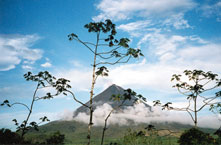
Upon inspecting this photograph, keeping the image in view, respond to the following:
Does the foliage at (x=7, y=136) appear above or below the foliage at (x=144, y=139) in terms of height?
below

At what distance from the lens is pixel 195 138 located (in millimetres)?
9812

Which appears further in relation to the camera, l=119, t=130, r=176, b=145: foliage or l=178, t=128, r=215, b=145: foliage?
l=119, t=130, r=176, b=145: foliage

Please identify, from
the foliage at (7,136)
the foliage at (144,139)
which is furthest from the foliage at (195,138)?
the foliage at (7,136)

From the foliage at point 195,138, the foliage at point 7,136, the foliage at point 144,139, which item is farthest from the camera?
the foliage at point 7,136

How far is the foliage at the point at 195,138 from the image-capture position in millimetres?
9453

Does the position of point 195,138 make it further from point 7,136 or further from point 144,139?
point 7,136

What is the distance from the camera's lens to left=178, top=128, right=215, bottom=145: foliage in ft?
31.0

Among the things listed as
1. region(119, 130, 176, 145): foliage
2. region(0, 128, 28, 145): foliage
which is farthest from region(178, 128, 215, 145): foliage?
region(0, 128, 28, 145): foliage

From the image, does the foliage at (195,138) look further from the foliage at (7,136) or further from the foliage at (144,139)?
the foliage at (7,136)

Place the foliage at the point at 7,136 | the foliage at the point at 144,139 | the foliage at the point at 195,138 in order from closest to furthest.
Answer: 1. the foliage at the point at 195,138
2. the foliage at the point at 144,139
3. the foliage at the point at 7,136

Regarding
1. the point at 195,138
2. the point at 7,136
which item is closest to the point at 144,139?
the point at 195,138

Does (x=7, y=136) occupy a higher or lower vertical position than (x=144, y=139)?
lower

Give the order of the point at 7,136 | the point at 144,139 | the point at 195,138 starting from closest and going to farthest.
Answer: the point at 195,138
the point at 144,139
the point at 7,136

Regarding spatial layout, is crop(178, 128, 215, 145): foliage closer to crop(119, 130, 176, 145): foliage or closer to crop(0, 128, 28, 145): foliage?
crop(119, 130, 176, 145): foliage
